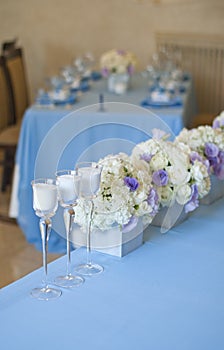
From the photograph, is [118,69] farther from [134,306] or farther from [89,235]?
[134,306]

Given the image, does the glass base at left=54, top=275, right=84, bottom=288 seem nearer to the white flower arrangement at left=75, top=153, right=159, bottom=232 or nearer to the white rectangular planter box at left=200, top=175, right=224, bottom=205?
the white flower arrangement at left=75, top=153, right=159, bottom=232

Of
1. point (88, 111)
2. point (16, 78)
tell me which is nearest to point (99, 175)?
point (88, 111)

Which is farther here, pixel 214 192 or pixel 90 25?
pixel 90 25

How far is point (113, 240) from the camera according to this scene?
1740mm

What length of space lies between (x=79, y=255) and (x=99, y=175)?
30 cm

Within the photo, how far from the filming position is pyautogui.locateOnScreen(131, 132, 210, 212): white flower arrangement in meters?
1.87

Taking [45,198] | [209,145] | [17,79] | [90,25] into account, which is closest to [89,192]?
[45,198]

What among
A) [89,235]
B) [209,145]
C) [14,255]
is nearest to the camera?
[89,235]

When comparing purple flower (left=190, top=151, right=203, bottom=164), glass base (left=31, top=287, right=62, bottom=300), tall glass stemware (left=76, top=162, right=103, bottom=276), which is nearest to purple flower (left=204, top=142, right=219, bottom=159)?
purple flower (left=190, top=151, right=203, bottom=164)

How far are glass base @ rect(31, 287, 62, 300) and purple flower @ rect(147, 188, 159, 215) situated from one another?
0.40 m

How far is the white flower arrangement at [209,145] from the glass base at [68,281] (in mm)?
715

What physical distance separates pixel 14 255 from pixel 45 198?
2.21 metres

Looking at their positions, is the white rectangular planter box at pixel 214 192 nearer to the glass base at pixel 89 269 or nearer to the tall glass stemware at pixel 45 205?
the glass base at pixel 89 269

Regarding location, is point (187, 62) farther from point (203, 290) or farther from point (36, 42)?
point (203, 290)
